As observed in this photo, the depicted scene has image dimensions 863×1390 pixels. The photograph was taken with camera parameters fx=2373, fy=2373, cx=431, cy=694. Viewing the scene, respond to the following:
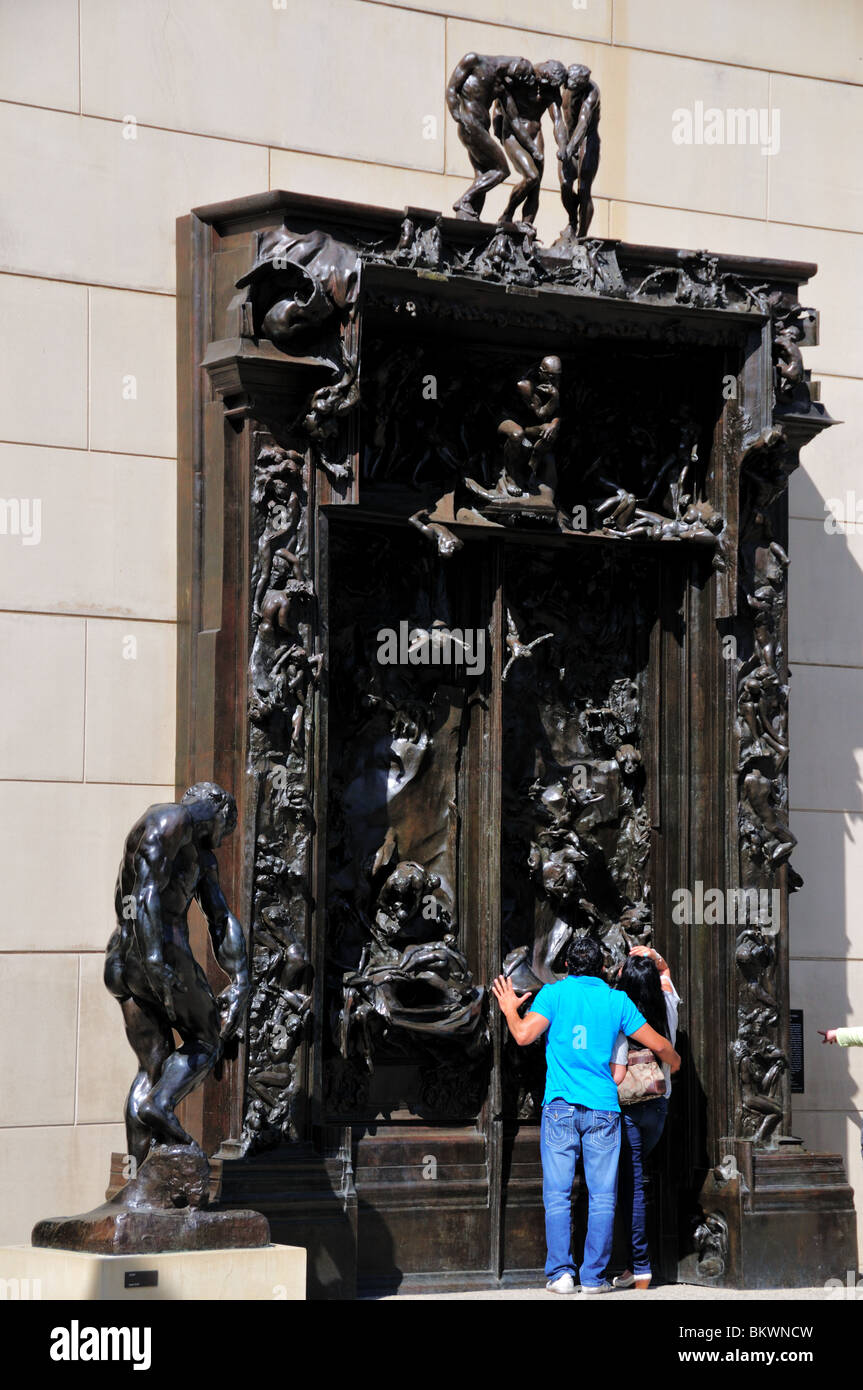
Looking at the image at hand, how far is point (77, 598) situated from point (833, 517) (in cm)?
490

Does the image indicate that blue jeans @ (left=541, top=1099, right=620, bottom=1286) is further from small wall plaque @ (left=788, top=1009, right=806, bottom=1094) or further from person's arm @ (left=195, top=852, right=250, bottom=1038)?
small wall plaque @ (left=788, top=1009, right=806, bottom=1094)

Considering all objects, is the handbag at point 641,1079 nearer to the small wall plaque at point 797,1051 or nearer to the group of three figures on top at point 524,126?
the small wall plaque at point 797,1051

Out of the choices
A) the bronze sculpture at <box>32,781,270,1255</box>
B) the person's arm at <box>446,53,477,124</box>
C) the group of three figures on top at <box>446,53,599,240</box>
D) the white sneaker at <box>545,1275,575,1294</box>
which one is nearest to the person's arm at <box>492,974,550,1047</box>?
the white sneaker at <box>545,1275,575,1294</box>

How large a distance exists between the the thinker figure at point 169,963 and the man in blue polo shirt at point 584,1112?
6.43 feet

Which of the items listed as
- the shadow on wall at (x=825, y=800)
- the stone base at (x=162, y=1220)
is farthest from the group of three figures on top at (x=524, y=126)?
the stone base at (x=162, y=1220)

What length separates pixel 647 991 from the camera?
41.4 ft

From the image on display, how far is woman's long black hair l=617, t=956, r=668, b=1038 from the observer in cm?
1261

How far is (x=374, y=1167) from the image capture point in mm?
12328

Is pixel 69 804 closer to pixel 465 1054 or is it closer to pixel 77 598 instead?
pixel 77 598

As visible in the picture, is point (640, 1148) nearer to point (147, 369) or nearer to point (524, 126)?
point (147, 369)

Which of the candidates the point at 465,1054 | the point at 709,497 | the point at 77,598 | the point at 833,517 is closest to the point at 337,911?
the point at 465,1054

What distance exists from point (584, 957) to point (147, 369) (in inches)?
151

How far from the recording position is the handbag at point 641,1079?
12.3 meters

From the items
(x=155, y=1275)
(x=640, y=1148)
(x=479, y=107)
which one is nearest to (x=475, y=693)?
(x=640, y=1148)
